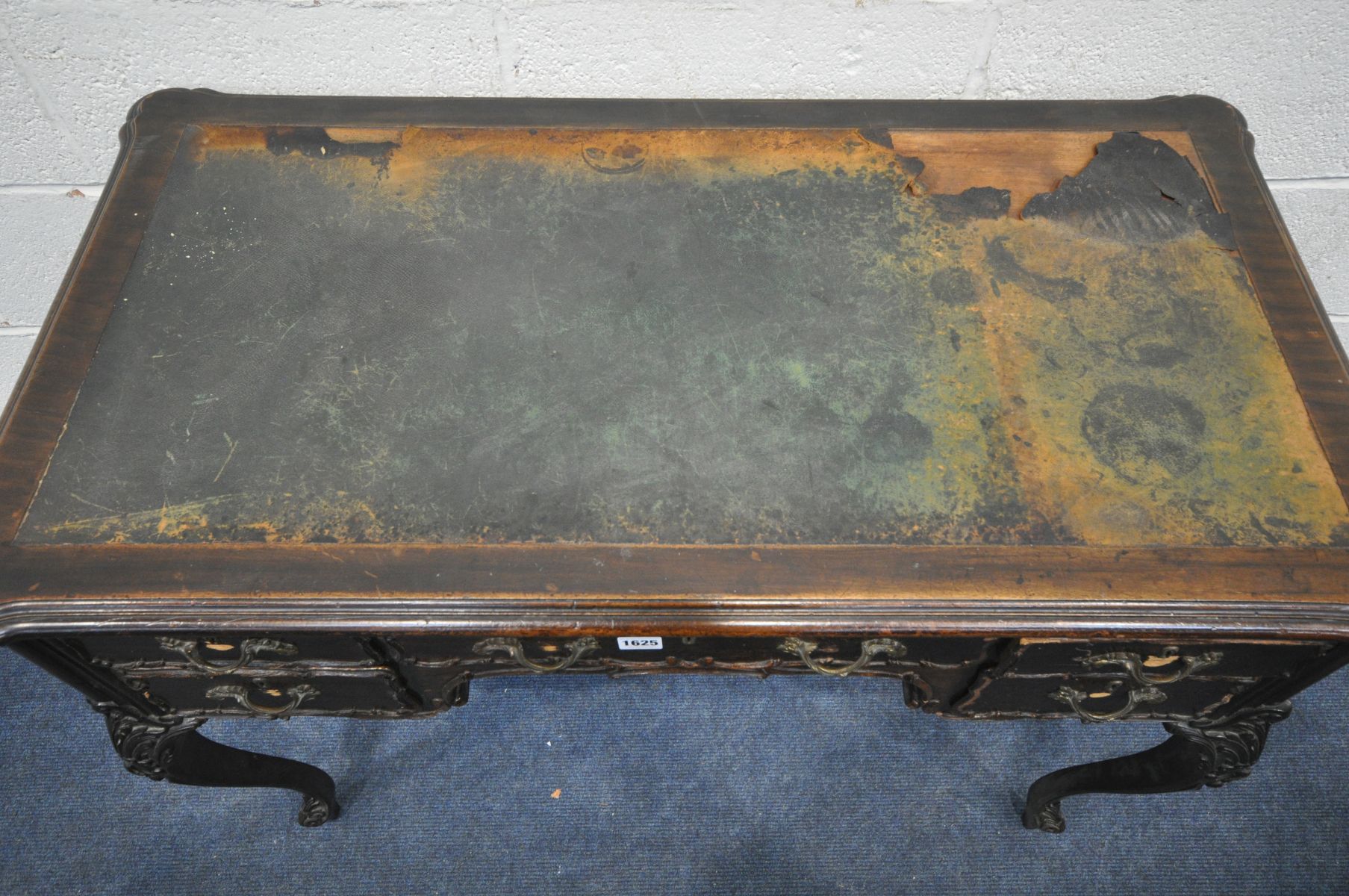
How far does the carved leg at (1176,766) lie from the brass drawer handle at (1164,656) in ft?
0.61

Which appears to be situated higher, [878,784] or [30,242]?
[30,242]

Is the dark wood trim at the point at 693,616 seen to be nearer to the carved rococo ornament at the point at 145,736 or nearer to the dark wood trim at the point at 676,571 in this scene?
the dark wood trim at the point at 676,571

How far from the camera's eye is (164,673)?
115 cm

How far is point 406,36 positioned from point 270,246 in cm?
46

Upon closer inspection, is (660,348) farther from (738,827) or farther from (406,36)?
(738,827)

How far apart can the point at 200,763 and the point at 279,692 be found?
0.32 metres

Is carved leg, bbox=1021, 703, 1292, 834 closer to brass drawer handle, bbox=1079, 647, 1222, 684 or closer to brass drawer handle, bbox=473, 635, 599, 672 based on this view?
brass drawer handle, bbox=1079, 647, 1222, 684

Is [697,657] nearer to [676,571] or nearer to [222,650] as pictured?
[676,571]

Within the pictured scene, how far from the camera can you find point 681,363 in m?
1.18

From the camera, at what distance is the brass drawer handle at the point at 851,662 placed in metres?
1.09

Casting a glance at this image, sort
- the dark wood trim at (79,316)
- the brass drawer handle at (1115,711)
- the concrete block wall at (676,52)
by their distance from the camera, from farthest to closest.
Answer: the concrete block wall at (676,52)
the brass drawer handle at (1115,711)
the dark wood trim at (79,316)

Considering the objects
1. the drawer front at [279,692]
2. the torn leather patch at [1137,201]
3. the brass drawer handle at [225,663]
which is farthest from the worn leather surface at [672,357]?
the drawer front at [279,692]

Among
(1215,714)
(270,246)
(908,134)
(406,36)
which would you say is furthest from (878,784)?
(406,36)

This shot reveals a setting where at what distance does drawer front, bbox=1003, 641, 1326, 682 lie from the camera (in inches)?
42.2
